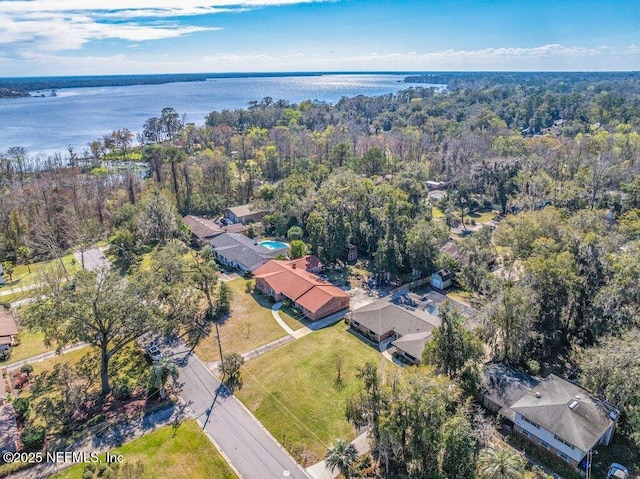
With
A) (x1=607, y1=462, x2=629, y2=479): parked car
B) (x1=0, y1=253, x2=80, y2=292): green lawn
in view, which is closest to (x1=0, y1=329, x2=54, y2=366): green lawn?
(x1=0, y1=253, x2=80, y2=292): green lawn

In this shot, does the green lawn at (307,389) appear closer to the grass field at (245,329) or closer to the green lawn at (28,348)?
the grass field at (245,329)

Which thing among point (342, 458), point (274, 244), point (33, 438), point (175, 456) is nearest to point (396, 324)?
point (342, 458)

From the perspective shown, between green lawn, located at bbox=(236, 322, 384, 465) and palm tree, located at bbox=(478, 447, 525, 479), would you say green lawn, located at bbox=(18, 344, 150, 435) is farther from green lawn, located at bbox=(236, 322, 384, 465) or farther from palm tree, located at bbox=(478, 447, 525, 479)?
palm tree, located at bbox=(478, 447, 525, 479)

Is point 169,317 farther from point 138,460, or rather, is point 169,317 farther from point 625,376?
point 625,376

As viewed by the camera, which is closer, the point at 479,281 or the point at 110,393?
the point at 110,393

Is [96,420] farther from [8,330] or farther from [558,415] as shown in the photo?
[558,415]

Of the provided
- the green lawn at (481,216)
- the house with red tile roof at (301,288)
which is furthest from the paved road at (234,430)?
the green lawn at (481,216)

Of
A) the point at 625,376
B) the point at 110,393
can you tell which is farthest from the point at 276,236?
the point at 625,376
